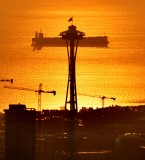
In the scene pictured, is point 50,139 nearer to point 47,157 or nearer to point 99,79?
point 47,157

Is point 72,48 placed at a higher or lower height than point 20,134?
higher

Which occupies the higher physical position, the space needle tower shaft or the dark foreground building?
the space needle tower shaft

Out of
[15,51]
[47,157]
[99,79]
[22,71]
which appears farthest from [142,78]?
[47,157]

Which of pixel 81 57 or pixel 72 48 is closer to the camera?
pixel 72 48

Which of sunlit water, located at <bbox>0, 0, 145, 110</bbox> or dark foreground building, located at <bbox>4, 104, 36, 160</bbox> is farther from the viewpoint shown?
sunlit water, located at <bbox>0, 0, 145, 110</bbox>

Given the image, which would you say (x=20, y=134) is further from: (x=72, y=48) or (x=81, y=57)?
(x=81, y=57)

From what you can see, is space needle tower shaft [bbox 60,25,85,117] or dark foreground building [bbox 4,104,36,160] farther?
space needle tower shaft [bbox 60,25,85,117]

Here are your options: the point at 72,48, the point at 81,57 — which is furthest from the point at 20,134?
the point at 81,57

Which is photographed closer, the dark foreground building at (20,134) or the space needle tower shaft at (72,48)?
the dark foreground building at (20,134)
